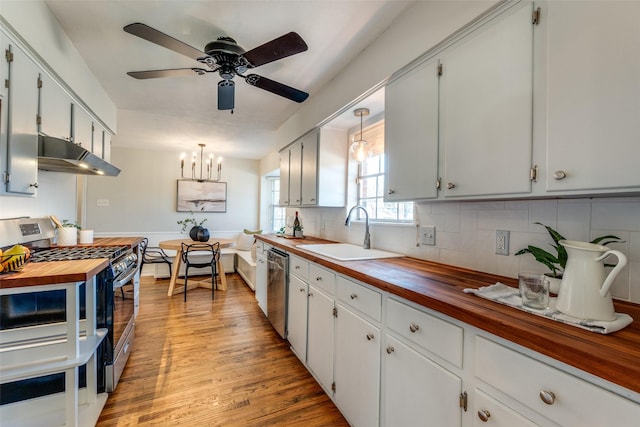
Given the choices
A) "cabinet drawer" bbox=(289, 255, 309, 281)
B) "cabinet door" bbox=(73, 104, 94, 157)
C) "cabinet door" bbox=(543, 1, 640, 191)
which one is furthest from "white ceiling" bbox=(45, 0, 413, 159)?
"cabinet drawer" bbox=(289, 255, 309, 281)

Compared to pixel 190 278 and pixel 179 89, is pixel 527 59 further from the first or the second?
pixel 190 278

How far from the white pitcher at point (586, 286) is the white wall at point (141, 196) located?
5.97 m

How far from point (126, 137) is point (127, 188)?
1174 millimetres

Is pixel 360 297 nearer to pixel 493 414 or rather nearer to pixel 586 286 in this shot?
pixel 493 414

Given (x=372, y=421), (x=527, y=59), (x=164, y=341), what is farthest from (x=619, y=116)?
(x=164, y=341)

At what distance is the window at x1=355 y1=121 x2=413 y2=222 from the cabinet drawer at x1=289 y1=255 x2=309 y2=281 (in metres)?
0.76

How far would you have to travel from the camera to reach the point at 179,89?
2.72 metres

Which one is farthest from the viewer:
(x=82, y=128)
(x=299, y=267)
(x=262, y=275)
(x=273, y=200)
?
(x=273, y=200)

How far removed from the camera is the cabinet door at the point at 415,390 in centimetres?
96

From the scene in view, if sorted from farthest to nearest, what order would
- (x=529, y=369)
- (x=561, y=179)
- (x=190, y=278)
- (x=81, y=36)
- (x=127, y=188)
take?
1. (x=127, y=188)
2. (x=190, y=278)
3. (x=81, y=36)
4. (x=561, y=179)
5. (x=529, y=369)

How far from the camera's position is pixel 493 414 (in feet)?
2.69

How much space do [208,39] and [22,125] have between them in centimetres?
121

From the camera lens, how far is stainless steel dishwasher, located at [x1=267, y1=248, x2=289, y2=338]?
249 cm

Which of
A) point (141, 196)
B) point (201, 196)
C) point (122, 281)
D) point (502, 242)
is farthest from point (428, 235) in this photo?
point (141, 196)
